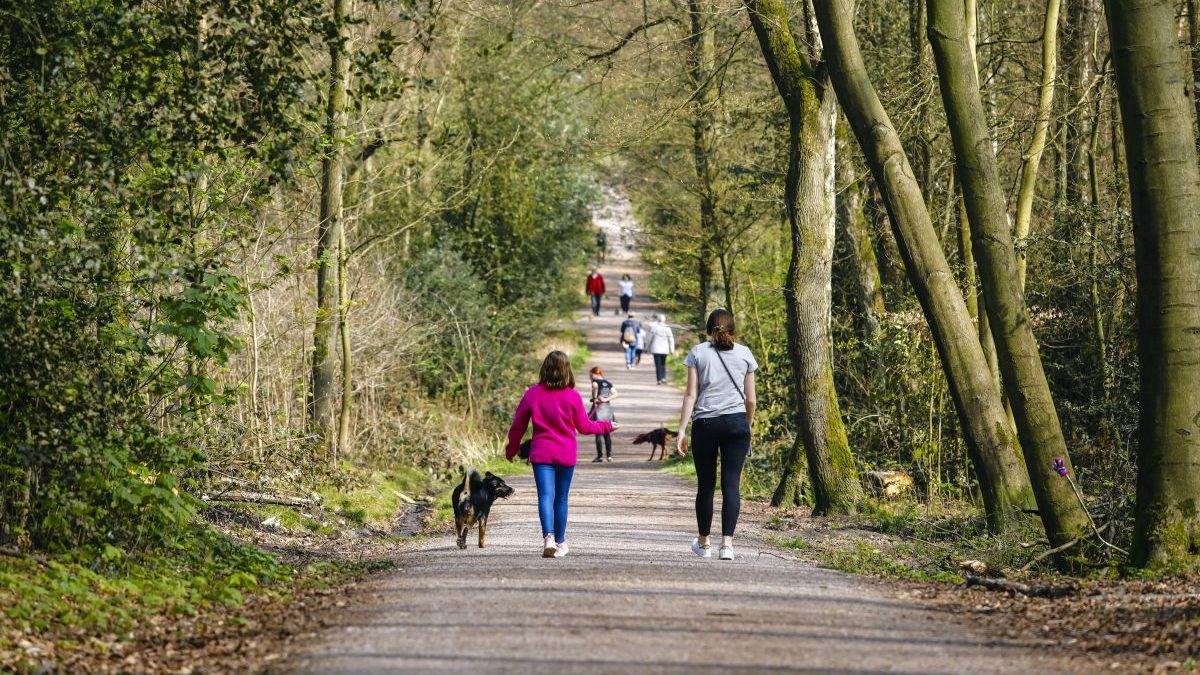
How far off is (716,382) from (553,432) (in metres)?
1.43

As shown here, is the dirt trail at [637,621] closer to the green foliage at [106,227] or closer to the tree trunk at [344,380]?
the green foliage at [106,227]

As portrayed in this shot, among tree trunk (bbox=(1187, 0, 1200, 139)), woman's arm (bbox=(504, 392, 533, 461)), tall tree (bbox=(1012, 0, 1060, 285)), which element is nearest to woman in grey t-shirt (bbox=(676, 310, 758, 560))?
woman's arm (bbox=(504, 392, 533, 461))

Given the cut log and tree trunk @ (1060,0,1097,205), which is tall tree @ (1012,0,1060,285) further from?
the cut log

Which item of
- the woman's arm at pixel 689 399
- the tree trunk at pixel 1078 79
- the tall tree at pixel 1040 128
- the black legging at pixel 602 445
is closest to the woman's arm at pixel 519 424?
the woman's arm at pixel 689 399

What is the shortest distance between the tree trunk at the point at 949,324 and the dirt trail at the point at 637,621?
2043mm

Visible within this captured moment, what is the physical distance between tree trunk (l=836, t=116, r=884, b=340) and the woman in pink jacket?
10299 millimetres

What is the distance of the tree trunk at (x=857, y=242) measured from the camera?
21.3 metres

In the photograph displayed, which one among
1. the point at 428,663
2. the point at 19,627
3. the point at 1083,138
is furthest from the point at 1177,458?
the point at 1083,138

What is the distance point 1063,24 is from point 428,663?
17199mm

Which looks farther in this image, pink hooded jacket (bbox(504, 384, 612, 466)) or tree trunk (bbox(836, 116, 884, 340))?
tree trunk (bbox(836, 116, 884, 340))

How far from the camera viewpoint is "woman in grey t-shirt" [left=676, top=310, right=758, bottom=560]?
10.9 meters

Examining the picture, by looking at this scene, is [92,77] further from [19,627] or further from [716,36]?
[716,36]

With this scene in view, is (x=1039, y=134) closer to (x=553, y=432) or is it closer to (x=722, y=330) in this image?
(x=722, y=330)

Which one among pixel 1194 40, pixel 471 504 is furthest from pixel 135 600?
pixel 1194 40
